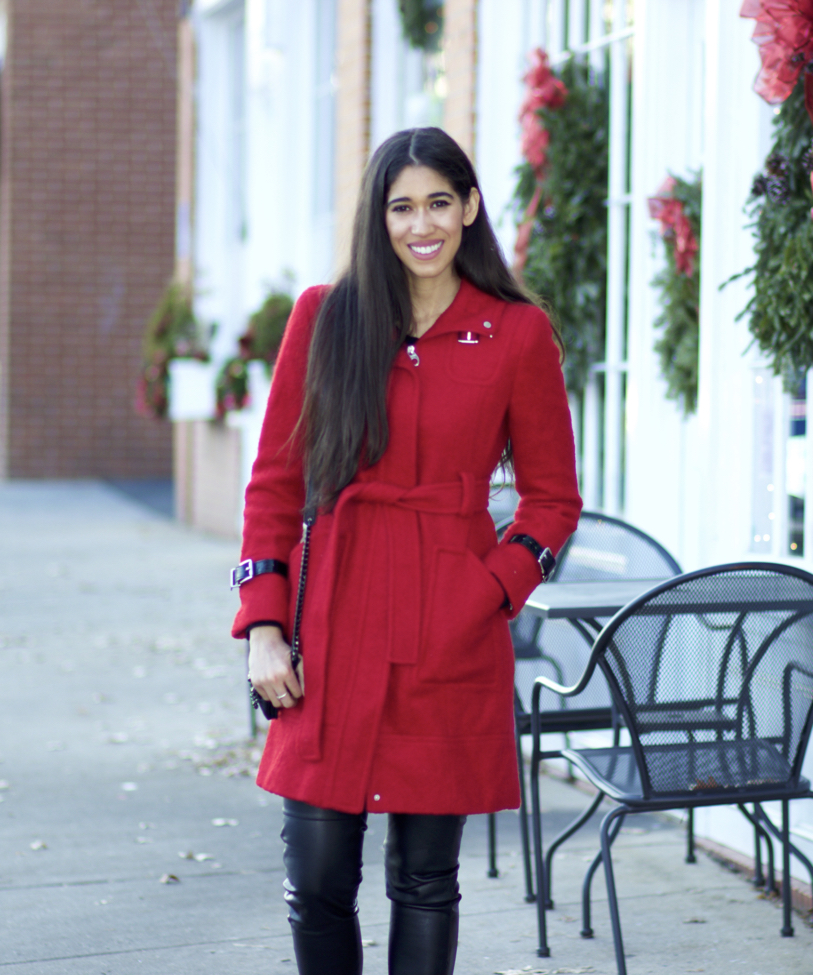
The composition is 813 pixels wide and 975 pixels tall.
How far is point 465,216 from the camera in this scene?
236 centimetres

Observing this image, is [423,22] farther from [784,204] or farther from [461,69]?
[784,204]

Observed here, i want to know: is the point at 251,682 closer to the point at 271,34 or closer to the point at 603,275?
the point at 603,275

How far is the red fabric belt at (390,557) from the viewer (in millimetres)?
2191

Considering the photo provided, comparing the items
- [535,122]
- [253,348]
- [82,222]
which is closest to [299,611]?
[535,122]

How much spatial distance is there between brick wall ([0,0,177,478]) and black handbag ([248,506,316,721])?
16289 mm

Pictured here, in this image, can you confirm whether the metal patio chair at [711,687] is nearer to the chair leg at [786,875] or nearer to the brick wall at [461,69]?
the chair leg at [786,875]

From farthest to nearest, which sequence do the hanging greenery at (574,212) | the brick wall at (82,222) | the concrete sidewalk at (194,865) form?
the brick wall at (82,222) → the hanging greenery at (574,212) → the concrete sidewalk at (194,865)

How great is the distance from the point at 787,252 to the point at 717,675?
1.20 m

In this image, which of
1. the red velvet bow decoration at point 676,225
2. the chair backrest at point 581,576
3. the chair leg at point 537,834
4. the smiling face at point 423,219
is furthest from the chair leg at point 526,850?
the red velvet bow decoration at point 676,225

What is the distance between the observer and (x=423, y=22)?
683 cm

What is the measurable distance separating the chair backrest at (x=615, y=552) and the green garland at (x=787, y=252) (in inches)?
24.7

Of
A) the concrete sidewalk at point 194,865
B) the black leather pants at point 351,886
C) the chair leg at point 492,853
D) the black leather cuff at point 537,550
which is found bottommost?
the concrete sidewalk at point 194,865

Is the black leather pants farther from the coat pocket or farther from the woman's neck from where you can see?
the woman's neck

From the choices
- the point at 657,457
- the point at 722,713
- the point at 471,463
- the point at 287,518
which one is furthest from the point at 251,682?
the point at 657,457
